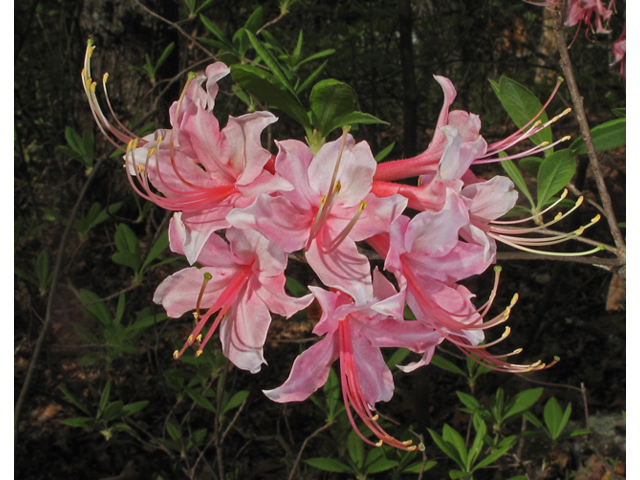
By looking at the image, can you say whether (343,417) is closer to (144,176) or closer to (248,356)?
(248,356)

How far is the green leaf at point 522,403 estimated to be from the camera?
1813 mm

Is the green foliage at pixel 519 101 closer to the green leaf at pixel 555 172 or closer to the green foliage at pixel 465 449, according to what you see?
the green leaf at pixel 555 172

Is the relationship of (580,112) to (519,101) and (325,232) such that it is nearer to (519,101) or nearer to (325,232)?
(519,101)

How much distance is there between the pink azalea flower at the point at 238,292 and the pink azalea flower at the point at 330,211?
0.08 metres

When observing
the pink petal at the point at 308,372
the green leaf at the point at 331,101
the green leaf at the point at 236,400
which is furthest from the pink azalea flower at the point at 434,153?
the green leaf at the point at 236,400

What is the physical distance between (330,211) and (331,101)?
0.25 metres

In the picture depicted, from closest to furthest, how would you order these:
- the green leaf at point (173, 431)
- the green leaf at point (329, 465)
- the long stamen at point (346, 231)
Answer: the long stamen at point (346, 231), the green leaf at point (329, 465), the green leaf at point (173, 431)

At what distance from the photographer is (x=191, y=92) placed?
909 millimetres

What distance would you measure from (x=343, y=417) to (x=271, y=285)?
113 centimetres

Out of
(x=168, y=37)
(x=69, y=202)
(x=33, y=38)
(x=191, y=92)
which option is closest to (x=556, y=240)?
(x=191, y=92)

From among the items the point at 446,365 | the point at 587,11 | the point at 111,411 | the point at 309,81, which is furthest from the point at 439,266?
the point at 587,11

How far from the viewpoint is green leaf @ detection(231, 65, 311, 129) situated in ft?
2.97

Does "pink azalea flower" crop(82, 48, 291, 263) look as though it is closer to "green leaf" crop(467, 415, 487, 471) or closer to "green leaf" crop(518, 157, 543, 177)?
"green leaf" crop(518, 157, 543, 177)

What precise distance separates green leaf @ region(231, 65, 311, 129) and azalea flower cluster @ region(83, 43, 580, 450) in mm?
30
